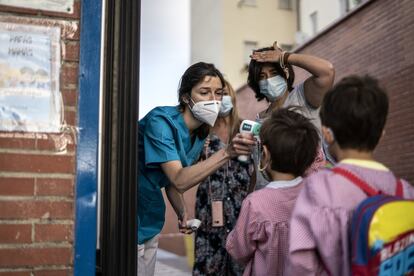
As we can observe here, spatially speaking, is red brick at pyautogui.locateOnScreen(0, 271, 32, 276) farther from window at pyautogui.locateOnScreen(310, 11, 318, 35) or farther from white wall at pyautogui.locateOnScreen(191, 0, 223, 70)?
window at pyautogui.locateOnScreen(310, 11, 318, 35)

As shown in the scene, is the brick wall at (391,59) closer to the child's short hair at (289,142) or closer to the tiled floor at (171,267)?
the tiled floor at (171,267)

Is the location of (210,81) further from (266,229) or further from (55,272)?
(55,272)

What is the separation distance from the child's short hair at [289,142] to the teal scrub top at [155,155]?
0.59 m

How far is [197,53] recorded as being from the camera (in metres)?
23.1

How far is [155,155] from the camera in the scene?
251 cm

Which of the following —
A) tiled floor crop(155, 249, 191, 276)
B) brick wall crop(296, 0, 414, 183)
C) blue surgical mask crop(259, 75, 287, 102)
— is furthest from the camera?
tiled floor crop(155, 249, 191, 276)

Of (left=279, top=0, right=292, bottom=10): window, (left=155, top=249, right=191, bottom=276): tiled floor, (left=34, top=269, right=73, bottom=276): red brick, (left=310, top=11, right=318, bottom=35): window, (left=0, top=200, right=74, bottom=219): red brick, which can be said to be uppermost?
(left=279, top=0, right=292, bottom=10): window

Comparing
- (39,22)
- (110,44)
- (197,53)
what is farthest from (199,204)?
(197,53)

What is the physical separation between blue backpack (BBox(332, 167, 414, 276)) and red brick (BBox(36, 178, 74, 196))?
1.13 meters

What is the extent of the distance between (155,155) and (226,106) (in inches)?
35.1

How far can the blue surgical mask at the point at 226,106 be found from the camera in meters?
3.23

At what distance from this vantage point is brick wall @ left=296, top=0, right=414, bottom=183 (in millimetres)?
6484

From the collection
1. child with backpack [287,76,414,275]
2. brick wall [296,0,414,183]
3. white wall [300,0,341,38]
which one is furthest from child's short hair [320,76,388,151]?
white wall [300,0,341,38]

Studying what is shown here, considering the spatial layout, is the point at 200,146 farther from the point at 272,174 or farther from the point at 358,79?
the point at 358,79
